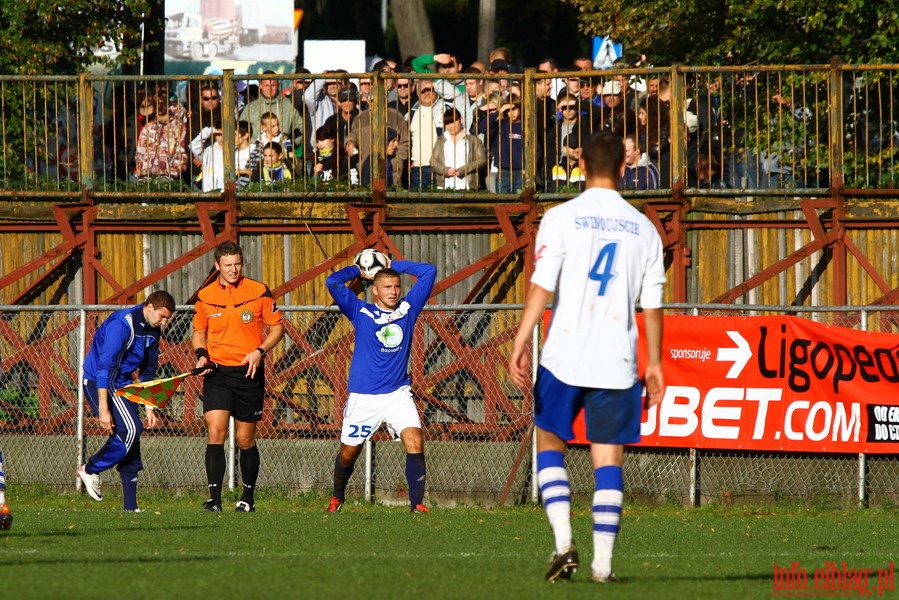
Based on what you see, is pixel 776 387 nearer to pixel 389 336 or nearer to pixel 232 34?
pixel 389 336

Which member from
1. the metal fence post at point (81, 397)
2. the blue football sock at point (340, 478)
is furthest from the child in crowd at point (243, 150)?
the blue football sock at point (340, 478)

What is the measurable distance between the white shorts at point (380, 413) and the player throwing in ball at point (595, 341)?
5.35 m

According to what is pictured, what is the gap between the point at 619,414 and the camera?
24.1ft

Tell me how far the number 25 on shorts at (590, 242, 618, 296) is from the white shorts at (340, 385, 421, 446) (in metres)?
5.59

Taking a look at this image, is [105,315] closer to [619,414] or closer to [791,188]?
[791,188]

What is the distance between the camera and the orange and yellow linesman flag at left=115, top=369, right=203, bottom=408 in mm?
12508

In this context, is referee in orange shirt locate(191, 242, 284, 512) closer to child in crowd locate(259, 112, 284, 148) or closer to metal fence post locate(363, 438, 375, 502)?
metal fence post locate(363, 438, 375, 502)

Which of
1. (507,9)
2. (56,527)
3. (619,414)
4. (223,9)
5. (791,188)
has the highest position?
(507,9)

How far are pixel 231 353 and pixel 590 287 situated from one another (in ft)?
20.1

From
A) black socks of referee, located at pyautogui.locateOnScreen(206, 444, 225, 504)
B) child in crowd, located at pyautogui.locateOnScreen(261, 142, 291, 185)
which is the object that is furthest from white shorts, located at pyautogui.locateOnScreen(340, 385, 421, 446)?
child in crowd, located at pyautogui.locateOnScreen(261, 142, 291, 185)

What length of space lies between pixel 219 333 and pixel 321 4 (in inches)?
1023

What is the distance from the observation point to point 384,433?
14.6 metres

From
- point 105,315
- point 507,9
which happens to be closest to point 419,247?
point 105,315

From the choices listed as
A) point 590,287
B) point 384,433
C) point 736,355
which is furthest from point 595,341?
point 384,433
